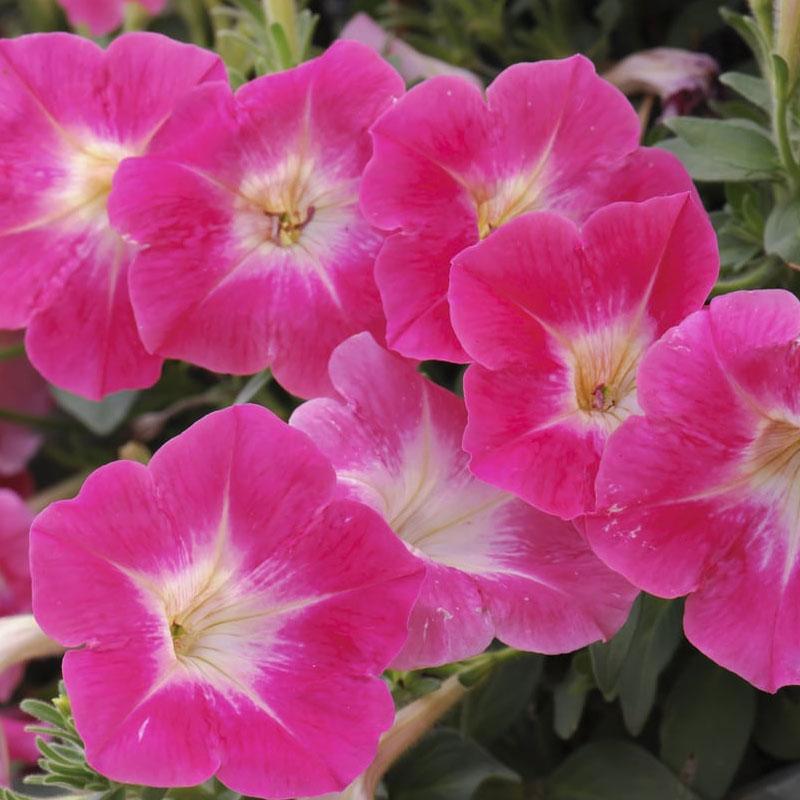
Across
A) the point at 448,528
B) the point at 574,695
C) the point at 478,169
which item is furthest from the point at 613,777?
the point at 478,169

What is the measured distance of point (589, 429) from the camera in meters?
0.48

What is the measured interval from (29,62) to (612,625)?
356 mm

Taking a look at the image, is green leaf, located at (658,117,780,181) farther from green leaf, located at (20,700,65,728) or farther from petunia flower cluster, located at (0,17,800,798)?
green leaf, located at (20,700,65,728)

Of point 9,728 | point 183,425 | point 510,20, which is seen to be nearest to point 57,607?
point 9,728

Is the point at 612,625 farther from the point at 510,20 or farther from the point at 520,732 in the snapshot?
the point at 510,20

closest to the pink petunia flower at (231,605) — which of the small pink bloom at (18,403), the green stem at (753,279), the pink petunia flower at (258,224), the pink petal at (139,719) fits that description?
the pink petal at (139,719)

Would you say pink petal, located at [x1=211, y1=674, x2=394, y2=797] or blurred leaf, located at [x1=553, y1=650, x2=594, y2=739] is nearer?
pink petal, located at [x1=211, y1=674, x2=394, y2=797]

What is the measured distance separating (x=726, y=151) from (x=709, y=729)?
289 millimetres

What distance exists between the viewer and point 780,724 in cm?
64

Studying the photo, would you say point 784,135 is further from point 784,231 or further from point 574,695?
point 574,695

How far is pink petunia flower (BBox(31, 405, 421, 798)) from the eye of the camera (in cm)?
43

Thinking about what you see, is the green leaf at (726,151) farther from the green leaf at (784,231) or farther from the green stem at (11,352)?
the green stem at (11,352)

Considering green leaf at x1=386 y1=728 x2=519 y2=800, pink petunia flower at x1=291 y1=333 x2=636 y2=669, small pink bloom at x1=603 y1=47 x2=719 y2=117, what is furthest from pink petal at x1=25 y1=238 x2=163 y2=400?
small pink bloom at x1=603 y1=47 x2=719 y2=117

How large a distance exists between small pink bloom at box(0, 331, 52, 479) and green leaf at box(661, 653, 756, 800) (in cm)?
48
